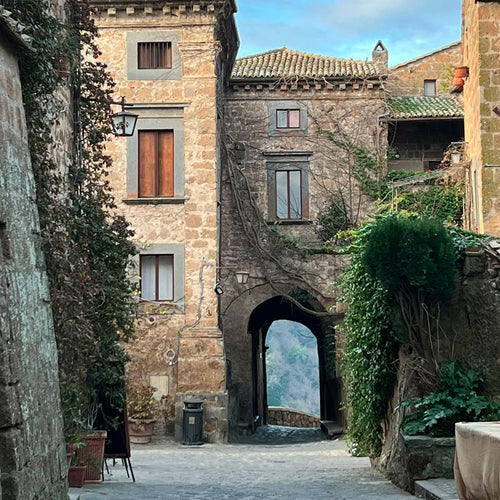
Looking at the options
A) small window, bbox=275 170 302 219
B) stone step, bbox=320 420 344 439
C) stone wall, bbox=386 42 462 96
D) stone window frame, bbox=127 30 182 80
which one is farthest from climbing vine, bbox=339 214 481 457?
stone wall, bbox=386 42 462 96

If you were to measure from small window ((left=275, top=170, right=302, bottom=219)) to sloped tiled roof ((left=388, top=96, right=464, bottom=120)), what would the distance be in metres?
3.47

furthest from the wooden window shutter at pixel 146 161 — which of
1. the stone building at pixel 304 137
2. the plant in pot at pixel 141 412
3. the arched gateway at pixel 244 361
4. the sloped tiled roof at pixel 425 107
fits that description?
the sloped tiled roof at pixel 425 107

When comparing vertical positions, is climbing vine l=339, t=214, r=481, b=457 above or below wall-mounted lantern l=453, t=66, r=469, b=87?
below

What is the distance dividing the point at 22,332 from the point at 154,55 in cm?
1657

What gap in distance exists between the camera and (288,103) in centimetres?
2861

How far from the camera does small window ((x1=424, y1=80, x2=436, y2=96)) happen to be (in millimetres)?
31348

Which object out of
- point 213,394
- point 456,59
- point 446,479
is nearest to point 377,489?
point 446,479

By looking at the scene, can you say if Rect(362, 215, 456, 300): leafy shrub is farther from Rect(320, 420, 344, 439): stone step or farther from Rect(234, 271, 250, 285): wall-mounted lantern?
Rect(320, 420, 344, 439): stone step

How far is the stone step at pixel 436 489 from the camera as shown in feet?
28.4

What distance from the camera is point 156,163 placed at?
22594mm

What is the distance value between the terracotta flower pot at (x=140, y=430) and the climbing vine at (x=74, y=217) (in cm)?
873

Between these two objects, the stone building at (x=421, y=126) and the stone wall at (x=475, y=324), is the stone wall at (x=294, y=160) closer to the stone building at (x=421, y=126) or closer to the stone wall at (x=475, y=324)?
the stone building at (x=421, y=126)

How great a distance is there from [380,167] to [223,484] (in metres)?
17.7

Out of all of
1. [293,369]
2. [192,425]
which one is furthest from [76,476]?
[293,369]
